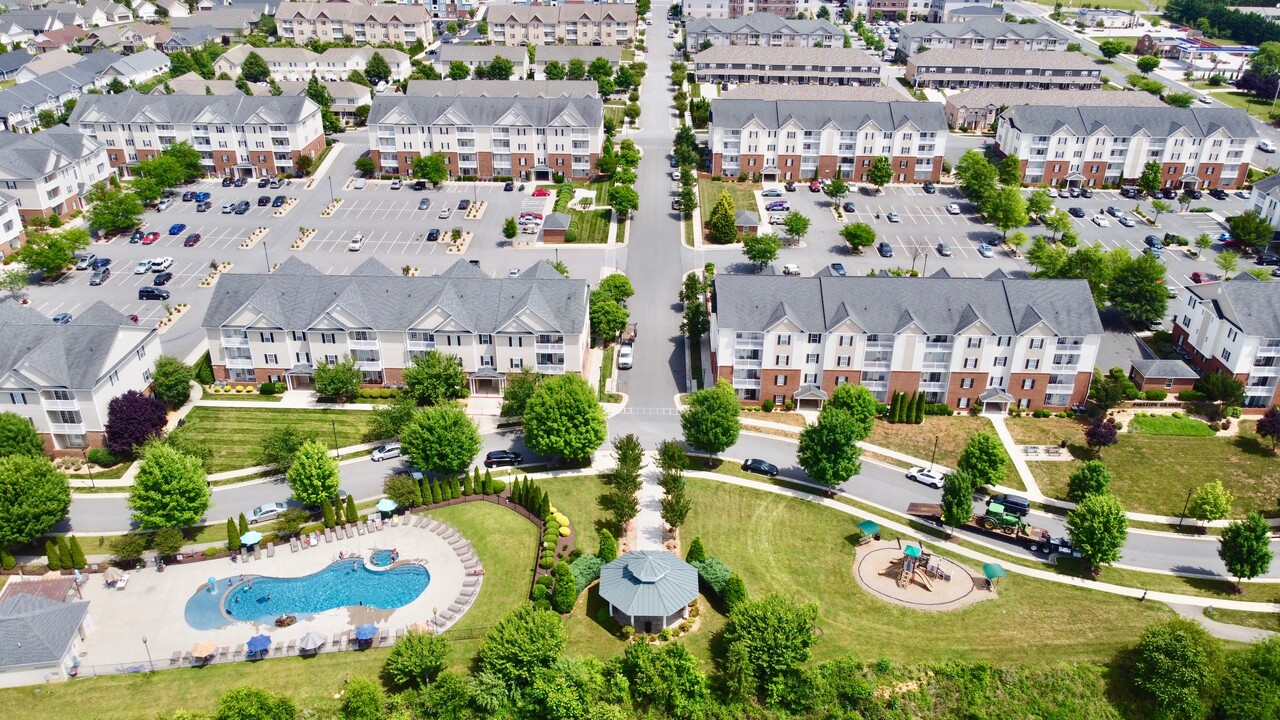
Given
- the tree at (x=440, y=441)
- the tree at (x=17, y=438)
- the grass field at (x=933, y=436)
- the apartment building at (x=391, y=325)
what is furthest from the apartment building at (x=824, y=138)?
the tree at (x=17, y=438)

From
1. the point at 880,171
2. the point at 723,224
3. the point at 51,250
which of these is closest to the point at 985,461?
the point at 723,224

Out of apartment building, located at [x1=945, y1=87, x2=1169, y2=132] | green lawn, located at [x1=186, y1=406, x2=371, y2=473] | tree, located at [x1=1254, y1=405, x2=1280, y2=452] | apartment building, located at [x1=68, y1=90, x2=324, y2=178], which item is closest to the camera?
green lawn, located at [x1=186, y1=406, x2=371, y2=473]

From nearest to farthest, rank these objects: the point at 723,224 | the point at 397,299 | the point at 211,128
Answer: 1. the point at 397,299
2. the point at 723,224
3. the point at 211,128

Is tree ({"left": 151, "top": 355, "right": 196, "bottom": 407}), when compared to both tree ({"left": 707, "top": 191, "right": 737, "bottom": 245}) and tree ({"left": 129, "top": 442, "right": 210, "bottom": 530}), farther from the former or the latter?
tree ({"left": 707, "top": 191, "right": 737, "bottom": 245})

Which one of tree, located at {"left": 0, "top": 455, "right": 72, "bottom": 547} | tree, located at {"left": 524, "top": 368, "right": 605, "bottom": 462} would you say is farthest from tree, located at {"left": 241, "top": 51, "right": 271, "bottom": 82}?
tree, located at {"left": 524, "top": 368, "right": 605, "bottom": 462}

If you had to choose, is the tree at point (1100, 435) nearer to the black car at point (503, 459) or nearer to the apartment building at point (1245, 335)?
the apartment building at point (1245, 335)

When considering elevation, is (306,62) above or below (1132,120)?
above

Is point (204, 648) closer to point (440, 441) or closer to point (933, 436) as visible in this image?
point (440, 441)
